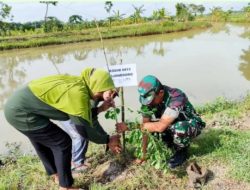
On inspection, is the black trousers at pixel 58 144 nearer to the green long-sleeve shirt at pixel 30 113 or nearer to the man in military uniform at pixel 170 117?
the green long-sleeve shirt at pixel 30 113

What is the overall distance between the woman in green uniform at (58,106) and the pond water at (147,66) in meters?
0.93

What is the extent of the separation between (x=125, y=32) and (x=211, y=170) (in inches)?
753

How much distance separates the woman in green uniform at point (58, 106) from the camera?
110 inches

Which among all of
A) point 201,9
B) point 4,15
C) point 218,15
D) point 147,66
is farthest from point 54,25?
point 201,9

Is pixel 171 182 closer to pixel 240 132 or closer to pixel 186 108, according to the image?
pixel 186 108

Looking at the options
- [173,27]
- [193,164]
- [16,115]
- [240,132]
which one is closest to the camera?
[16,115]

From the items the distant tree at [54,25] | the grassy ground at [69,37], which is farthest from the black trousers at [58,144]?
the distant tree at [54,25]

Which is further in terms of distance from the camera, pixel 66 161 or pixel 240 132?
Result: pixel 240 132

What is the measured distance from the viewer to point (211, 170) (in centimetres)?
346

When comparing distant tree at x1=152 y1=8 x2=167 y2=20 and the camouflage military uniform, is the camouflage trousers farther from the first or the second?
distant tree at x1=152 y1=8 x2=167 y2=20

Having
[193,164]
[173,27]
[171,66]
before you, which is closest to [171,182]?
[193,164]

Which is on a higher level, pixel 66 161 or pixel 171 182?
pixel 66 161

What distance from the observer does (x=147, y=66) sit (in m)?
11.2

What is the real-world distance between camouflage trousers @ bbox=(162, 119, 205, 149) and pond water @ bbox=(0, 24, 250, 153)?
0.95m
